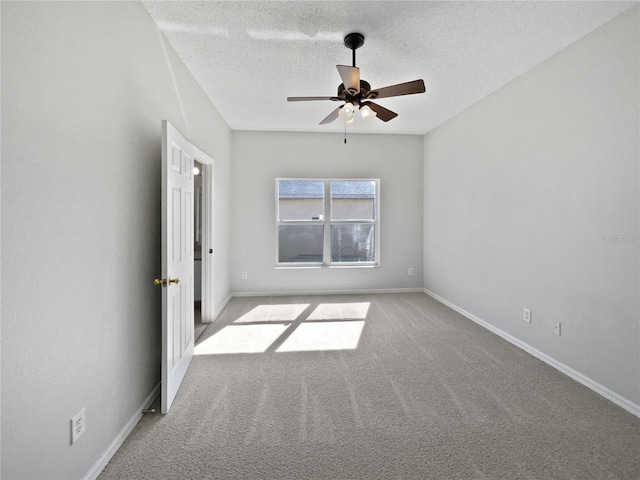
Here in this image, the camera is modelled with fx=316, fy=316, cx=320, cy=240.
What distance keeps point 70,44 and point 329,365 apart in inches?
105

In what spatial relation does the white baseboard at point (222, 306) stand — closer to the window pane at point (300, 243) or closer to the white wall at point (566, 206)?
the window pane at point (300, 243)

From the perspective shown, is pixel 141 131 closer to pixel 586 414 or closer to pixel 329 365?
pixel 329 365

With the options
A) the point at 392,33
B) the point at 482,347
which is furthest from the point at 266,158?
the point at 482,347

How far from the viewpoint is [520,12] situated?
7.08 feet

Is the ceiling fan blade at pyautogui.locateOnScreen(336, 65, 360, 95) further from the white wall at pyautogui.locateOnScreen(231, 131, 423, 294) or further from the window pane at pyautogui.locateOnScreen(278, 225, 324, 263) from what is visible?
the window pane at pyautogui.locateOnScreen(278, 225, 324, 263)

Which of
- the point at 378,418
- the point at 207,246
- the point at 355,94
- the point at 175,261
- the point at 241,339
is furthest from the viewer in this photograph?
the point at 207,246

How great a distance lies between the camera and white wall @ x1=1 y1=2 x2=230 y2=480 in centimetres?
112

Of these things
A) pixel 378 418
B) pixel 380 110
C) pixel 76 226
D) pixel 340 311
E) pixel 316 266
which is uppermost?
pixel 380 110

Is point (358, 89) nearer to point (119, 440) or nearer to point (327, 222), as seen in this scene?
point (119, 440)

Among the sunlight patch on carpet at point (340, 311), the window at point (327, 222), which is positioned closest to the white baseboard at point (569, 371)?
the sunlight patch on carpet at point (340, 311)

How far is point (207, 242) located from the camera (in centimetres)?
382

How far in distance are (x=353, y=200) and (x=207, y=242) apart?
257 centimetres

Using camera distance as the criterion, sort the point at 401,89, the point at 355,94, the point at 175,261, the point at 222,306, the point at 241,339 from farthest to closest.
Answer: the point at 222,306 < the point at 241,339 < the point at 355,94 < the point at 401,89 < the point at 175,261

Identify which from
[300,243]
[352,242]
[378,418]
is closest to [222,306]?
[300,243]
